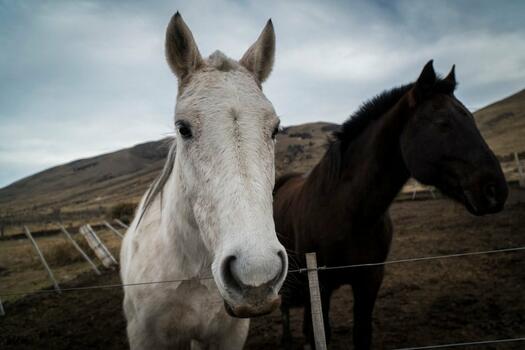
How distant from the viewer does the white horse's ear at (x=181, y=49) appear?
1.97 meters

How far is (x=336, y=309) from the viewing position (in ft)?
18.0

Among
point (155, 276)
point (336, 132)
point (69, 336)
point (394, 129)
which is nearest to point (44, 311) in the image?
point (69, 336)

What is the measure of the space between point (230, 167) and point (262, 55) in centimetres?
120

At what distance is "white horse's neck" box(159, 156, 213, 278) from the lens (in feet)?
6.97

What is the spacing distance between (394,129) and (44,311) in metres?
8.12

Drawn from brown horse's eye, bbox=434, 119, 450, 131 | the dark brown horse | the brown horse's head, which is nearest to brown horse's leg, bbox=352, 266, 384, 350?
the dark brown horse

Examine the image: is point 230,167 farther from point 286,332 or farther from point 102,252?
point 102,252

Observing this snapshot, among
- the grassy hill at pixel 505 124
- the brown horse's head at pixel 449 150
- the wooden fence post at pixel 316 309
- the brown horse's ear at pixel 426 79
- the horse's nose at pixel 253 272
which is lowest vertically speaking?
the wooden fence post at pixel 316 309

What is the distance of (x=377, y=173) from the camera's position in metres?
2.97

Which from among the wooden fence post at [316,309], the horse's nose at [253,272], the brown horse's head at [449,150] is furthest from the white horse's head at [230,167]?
the brown horse's head at [449,150]

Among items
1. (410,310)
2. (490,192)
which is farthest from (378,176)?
(410,310)

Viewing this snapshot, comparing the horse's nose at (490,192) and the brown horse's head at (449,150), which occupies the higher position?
the brown horse's head at (449,150)

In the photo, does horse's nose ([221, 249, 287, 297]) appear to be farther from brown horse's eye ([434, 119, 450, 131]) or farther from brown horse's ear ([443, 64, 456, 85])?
brown horse's ear ([443, 64, 456, 85])

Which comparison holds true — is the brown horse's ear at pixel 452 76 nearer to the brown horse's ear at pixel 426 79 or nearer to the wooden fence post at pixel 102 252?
the brown horse's ear at pixel 426 79
